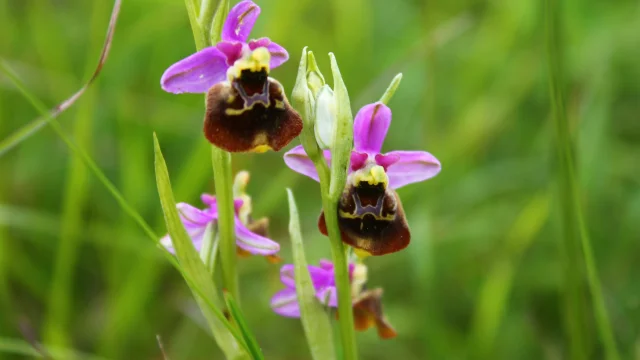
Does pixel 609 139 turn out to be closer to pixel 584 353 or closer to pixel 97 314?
pixel 584 353

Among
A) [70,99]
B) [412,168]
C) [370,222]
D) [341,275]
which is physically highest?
[70,99]

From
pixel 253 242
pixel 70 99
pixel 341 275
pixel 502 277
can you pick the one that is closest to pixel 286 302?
pixel 253 242

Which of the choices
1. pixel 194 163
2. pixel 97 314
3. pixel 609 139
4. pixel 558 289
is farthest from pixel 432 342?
pixel 609 139

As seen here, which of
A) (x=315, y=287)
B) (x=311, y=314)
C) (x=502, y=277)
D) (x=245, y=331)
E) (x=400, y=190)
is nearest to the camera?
(x=245, y=331)

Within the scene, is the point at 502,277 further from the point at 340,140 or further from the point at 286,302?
the point at 340,140

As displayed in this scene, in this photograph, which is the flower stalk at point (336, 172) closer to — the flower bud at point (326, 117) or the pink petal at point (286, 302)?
the flower bud at point (326, 117)

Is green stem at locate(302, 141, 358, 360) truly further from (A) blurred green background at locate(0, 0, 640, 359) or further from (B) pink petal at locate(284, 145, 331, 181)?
(A) blurred green background at locate(0, 0, 640, 359)

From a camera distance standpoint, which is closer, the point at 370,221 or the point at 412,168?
the point at 370,221
